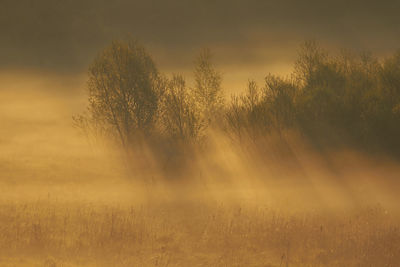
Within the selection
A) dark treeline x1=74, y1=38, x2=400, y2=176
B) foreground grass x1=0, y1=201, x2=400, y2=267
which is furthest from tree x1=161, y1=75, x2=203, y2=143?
foreground grass x1=0, y1=201, x2=400, y2=267

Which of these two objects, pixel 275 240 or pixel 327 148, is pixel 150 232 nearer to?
pixel 275 240

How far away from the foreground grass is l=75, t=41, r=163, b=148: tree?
25476 millimetres

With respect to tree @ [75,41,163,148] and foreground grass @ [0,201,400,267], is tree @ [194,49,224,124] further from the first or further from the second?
foreground grass @ [0,201,400,267]

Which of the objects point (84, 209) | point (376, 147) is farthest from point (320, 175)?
point (84, 209)

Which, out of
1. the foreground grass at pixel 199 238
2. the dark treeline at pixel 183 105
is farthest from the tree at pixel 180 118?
the foreground grass at pixel 199 238

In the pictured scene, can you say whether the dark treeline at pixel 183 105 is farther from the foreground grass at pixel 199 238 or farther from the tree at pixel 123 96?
the foreground grass at pixel 199 238

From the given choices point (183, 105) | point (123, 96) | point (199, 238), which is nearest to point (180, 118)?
point (183, 105)

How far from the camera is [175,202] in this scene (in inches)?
1687

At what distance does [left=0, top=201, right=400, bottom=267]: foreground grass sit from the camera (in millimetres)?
24125

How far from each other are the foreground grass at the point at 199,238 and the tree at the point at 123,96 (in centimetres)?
2548

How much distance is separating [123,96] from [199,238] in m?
36.6

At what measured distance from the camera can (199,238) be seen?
28.7 metres

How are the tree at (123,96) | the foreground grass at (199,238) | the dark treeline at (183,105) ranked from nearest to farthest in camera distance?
the foreground grass at (199,238) < the dark treeline at (183,105) < the tree at (123,96)

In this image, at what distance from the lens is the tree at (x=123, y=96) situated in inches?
2376
